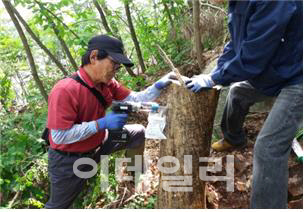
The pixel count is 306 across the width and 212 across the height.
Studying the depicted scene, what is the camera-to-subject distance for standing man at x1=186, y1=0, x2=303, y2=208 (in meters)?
2.16

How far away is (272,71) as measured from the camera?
2379 millimetres

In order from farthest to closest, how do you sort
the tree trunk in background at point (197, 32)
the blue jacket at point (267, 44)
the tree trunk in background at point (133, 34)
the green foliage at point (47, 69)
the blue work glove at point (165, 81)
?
the tree trunk in background at point (133, 34), the tree trunk in background at point (197, 32), the green foliage at point (47, 69), the blue work glove at point (165, 81), the blue jacket at point (267, 44)

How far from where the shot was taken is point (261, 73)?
8.08 ft

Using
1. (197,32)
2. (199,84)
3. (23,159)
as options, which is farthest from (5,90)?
(199,84)

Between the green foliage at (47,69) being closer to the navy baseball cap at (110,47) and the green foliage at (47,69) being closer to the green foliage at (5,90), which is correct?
the green foliage at (5,90)

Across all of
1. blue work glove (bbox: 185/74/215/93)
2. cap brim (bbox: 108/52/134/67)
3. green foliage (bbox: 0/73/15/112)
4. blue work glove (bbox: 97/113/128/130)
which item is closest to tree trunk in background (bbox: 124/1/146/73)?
green foliage (bbox: 0/73/15/112)

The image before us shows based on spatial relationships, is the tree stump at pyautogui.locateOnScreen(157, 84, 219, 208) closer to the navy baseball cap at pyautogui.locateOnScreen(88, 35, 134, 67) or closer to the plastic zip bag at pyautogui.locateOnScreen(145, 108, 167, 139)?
the plastic zip bag at pyautogui.locateOnScreen(145, 108, 167, 139)

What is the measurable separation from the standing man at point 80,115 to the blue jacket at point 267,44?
85cm

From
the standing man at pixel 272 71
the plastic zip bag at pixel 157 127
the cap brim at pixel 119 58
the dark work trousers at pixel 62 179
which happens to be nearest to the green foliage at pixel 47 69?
the dark work trousers at pixel 62 179

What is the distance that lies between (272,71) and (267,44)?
0.28m

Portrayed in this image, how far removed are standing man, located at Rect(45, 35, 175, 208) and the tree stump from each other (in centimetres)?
51

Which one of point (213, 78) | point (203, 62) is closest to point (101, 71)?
point (213, 78)

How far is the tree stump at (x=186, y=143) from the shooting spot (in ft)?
8.53

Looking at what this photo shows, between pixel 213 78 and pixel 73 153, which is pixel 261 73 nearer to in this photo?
pixel 213 78
